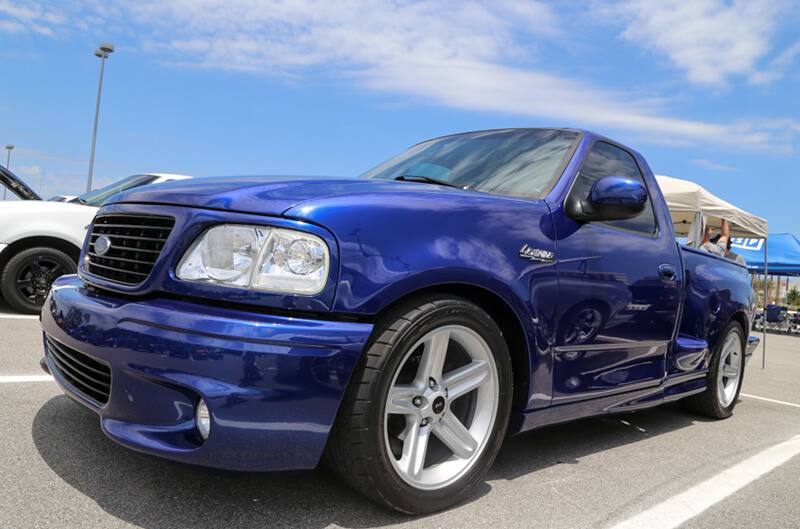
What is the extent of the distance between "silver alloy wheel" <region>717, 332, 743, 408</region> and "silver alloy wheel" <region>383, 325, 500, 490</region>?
9.01 feet

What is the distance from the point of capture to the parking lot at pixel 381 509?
2.09 meters

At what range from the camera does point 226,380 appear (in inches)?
73.1

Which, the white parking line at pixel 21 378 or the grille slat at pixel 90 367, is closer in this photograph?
the grille slat at pixel 90 367

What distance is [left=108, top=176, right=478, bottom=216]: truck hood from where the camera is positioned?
2.08 m

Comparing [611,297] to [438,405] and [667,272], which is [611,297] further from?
[438,405]

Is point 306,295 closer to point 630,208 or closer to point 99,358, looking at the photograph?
point 99,358

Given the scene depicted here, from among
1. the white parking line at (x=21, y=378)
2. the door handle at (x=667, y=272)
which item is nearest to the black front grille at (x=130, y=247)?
the white parking line at (x=21, y=378)

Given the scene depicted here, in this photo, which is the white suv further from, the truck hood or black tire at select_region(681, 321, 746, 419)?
black tire at select_region(681, 321, 746, 419)

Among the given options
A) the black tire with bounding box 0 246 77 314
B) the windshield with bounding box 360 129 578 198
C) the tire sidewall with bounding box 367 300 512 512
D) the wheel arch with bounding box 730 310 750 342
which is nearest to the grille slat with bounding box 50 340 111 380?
the tire sidewall with bounding box 367 300 512 512

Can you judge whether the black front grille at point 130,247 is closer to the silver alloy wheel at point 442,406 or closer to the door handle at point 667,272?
the silver alloy wheel at point 442,406

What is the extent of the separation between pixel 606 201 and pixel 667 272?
0.88 metres

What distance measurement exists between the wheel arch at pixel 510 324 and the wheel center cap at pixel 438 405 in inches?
15.2

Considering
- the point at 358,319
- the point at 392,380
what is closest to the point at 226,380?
the point at 358,319

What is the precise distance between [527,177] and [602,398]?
1108 millimetres
